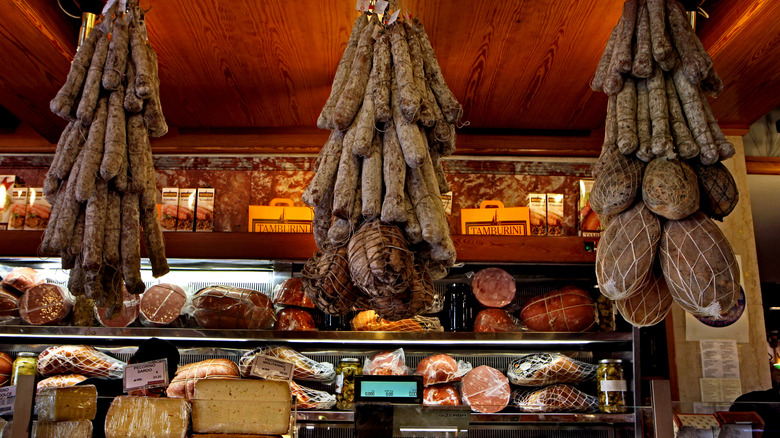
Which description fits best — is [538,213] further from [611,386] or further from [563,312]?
[611,386]

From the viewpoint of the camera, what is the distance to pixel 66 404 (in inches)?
84.7

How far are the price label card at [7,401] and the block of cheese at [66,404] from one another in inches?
2.9

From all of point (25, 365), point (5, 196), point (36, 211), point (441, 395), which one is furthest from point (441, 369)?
point (5, 196)

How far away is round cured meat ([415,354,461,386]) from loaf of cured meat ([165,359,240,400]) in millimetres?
1157

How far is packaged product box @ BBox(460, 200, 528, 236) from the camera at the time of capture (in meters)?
4.10

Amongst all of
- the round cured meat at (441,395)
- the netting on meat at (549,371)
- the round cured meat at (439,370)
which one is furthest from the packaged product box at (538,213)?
the round cured meat at (441,395)

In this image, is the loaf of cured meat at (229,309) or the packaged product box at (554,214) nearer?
the loaf of cured meat at (229,309)

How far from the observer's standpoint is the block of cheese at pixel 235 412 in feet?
7.11

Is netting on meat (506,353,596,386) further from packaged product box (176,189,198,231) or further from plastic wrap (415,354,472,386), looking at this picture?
packaged product box (176,189,198,231)

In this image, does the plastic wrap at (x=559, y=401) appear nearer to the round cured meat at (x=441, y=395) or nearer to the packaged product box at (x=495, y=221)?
the round cured meat at (x=441, y=395)

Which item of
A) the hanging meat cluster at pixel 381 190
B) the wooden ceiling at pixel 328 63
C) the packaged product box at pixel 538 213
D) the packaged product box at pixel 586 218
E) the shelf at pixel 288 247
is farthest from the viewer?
the packaged product box at pixel 538 213

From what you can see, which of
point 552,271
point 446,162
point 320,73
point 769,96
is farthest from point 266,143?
point 769,96

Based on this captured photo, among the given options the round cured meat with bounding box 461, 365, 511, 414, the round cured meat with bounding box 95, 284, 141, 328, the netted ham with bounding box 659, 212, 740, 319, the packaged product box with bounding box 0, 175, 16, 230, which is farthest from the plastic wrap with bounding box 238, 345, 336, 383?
the netted ham with bounding box 659, 212, 740, 319

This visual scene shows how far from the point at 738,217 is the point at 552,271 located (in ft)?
4.74
